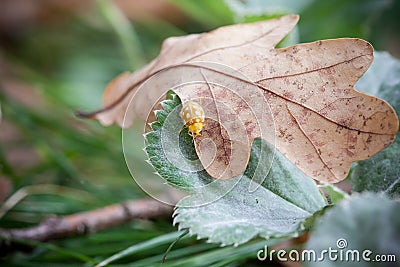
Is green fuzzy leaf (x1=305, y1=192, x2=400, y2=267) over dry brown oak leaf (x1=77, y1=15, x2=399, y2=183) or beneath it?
beneath

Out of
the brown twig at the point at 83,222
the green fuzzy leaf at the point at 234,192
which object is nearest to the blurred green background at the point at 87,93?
the brown twig at the point at 83,222

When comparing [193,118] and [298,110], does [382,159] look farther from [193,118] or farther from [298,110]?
[193,118]

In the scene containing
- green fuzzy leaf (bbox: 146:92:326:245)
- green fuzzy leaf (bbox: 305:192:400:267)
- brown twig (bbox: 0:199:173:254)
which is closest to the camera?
green fuzzy leaf (bbox: 305:192:400:267)

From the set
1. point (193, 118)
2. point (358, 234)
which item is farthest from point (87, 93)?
point (358, 234)

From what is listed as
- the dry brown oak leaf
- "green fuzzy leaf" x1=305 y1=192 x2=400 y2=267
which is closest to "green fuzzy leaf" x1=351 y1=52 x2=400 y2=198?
the dry brown oak leaf

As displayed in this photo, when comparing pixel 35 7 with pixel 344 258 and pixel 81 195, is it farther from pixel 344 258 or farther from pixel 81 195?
pixel 344 258

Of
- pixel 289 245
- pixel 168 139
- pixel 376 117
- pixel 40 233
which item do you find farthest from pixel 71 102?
pixel 376 117

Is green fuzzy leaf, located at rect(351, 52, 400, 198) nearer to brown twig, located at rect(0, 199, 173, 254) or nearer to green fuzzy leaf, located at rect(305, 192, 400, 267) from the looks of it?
green fuzzy leaf, located at rect(305, 192, 400, 267)
